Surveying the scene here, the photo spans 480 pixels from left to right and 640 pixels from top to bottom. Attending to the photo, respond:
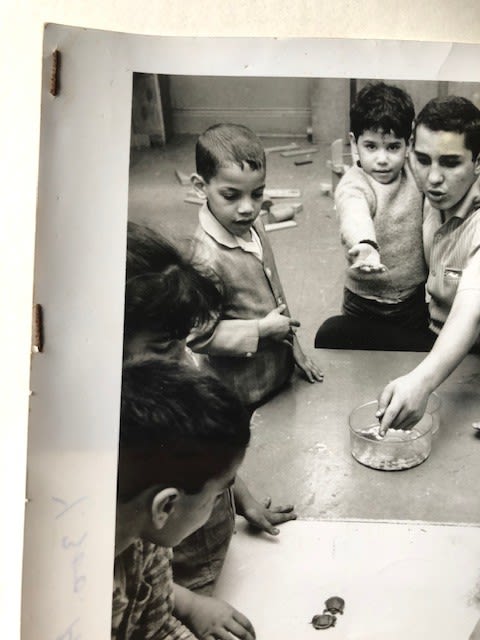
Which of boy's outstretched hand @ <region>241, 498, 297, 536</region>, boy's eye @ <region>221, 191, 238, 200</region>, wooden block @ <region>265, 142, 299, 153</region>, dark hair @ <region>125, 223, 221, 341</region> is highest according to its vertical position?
wooden block @ <region>265, 142, 299, 153</region>

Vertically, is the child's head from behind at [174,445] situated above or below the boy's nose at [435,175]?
below

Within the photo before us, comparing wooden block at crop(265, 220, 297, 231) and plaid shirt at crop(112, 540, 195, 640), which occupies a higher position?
wooden block at crop(265, 220, 297, 231)

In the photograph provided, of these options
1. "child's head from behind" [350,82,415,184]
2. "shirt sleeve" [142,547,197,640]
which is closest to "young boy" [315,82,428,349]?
"child's head from behind" [350,82,415,184]

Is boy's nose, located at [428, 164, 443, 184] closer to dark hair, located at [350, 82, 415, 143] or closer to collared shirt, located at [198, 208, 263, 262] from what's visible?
dark hair, located at [350, 82, 415, 143]

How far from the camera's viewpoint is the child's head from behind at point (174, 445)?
0.58 metres

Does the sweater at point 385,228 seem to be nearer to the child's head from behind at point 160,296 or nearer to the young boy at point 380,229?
the young boy at point 380,229

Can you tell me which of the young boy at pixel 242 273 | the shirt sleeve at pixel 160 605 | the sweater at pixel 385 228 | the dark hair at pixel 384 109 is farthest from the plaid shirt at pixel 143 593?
the dark hair at pixel 384 109

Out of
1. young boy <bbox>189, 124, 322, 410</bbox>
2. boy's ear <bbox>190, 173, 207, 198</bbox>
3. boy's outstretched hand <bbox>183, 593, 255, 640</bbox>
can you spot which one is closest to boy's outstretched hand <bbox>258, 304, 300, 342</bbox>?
young boy <bbox>189, 124, 322, 410</bbox>

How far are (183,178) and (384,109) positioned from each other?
0.52 feet

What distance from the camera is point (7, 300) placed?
0.59 meters

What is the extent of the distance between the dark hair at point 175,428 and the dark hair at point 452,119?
25 centimetres

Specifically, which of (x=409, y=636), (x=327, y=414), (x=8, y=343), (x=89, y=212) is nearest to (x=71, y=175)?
(x=89, y=212)

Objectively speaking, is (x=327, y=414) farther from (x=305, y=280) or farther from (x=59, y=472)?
(x=59, y=472)

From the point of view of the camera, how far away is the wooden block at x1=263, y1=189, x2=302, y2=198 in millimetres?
584
